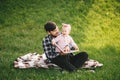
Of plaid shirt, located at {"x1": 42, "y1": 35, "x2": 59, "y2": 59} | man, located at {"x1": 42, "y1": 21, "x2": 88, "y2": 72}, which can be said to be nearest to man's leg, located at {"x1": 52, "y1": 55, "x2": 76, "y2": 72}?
man, located at {"x1": 42, "y1": 21, "x2": 88, "y2": 72}

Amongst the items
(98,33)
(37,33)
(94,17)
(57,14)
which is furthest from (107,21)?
(37,33)

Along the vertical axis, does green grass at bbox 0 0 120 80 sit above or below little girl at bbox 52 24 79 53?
below

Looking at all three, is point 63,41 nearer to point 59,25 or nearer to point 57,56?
point 57,56

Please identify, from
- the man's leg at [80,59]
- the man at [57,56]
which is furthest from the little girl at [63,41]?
the man's leg at [80,59]

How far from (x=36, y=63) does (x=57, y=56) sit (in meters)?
0.80

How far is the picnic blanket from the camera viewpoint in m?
8.17

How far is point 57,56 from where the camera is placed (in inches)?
312

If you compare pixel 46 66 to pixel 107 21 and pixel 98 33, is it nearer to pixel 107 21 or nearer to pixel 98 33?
pixel 98 33

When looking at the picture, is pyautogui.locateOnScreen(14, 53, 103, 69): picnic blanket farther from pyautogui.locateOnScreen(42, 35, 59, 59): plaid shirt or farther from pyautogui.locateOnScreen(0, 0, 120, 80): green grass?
pyautogui.locateOnScreen(42, 35, 59, 59): plaid shirt

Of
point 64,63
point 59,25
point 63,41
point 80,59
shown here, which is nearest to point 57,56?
point 64,63

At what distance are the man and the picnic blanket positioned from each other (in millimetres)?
289

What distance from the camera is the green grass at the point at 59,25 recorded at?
25.6ft

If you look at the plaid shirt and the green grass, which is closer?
the green grass

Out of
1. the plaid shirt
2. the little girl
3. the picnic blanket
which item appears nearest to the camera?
the little girl
